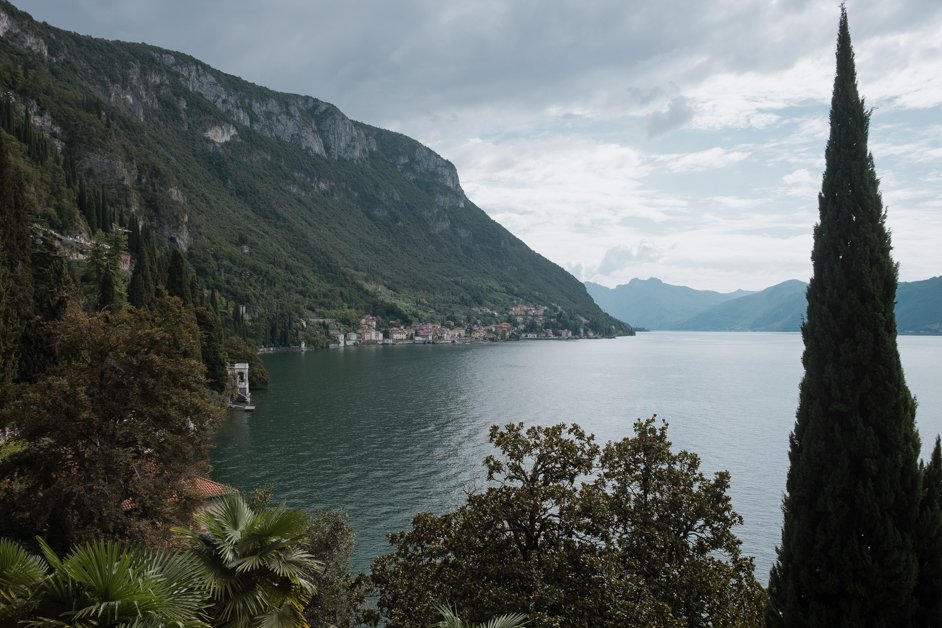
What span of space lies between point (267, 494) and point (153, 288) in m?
39.6

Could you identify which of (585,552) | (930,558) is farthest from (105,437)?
(930,558)

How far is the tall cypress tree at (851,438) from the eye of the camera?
709 centimetres

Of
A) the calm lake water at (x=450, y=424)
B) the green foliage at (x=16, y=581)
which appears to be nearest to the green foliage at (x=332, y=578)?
the calm lake water at (x=450, y=424)

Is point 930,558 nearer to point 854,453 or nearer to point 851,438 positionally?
point 854,453

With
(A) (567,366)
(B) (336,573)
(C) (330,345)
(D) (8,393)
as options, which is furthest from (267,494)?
(C) (330,345)

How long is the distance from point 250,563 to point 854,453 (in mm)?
8195

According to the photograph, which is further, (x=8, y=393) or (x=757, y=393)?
(x=757, y=393)

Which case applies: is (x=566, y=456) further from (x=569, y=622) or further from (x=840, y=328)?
(x=840, y=328)

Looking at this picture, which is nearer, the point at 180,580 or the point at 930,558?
the point at 180,580

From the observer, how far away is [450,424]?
2202 inches

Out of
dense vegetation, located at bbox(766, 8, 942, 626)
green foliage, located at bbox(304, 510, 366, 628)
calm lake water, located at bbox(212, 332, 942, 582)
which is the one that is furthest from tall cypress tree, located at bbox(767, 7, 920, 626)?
calm lake water, located at bbox(212, 332, 942, 582)

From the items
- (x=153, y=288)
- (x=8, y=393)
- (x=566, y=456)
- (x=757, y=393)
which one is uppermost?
(x=153, y=288)

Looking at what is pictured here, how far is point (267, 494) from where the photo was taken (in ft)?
62.7

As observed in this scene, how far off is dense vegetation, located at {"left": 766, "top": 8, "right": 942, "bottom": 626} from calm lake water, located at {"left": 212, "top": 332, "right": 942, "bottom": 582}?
714 inches
